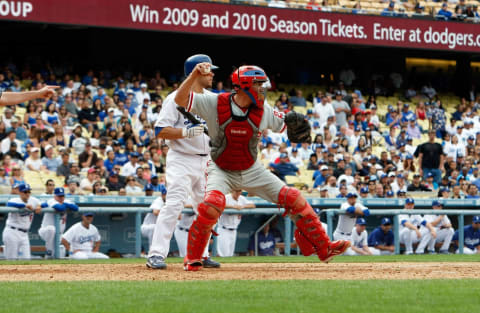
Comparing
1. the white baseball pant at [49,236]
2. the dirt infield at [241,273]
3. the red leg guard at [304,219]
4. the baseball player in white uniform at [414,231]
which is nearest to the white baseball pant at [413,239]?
the baseball player in white uniform at [414,231]

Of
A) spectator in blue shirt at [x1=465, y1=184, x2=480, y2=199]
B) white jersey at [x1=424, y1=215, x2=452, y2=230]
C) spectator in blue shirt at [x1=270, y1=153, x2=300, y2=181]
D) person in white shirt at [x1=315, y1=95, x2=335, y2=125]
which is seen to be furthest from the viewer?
person in white shirt at [x1=315, y1=95, x2=335, y2=125]

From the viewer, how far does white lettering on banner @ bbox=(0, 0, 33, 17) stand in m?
18.3

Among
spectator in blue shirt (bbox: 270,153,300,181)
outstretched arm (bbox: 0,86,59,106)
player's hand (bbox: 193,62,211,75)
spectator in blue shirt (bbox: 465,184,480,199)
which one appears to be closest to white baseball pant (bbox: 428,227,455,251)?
spectator in blue shirt (bbox: 465,184,480,199)

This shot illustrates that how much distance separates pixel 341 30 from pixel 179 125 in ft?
51.7

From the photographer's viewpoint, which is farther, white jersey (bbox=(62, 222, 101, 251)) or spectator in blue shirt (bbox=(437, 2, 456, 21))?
spectator in blue shirt (bbox=(437, 2, 456, 21))

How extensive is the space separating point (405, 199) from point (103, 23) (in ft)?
29.4

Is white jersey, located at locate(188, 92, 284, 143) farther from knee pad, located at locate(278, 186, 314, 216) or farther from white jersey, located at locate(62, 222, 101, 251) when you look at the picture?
white jersey, located at locate(62, 222, 101, 251)

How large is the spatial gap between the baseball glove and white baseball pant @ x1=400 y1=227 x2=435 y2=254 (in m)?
7.20

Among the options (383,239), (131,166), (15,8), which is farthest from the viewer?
(15,8)

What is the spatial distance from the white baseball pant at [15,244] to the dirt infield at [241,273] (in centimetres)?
313

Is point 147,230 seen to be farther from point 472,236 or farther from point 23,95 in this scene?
point 472,236

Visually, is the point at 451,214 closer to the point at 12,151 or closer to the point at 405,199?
the point at 405,199

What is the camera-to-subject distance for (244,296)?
5.34 metres

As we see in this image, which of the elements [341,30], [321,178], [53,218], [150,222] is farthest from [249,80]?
[341,30]
